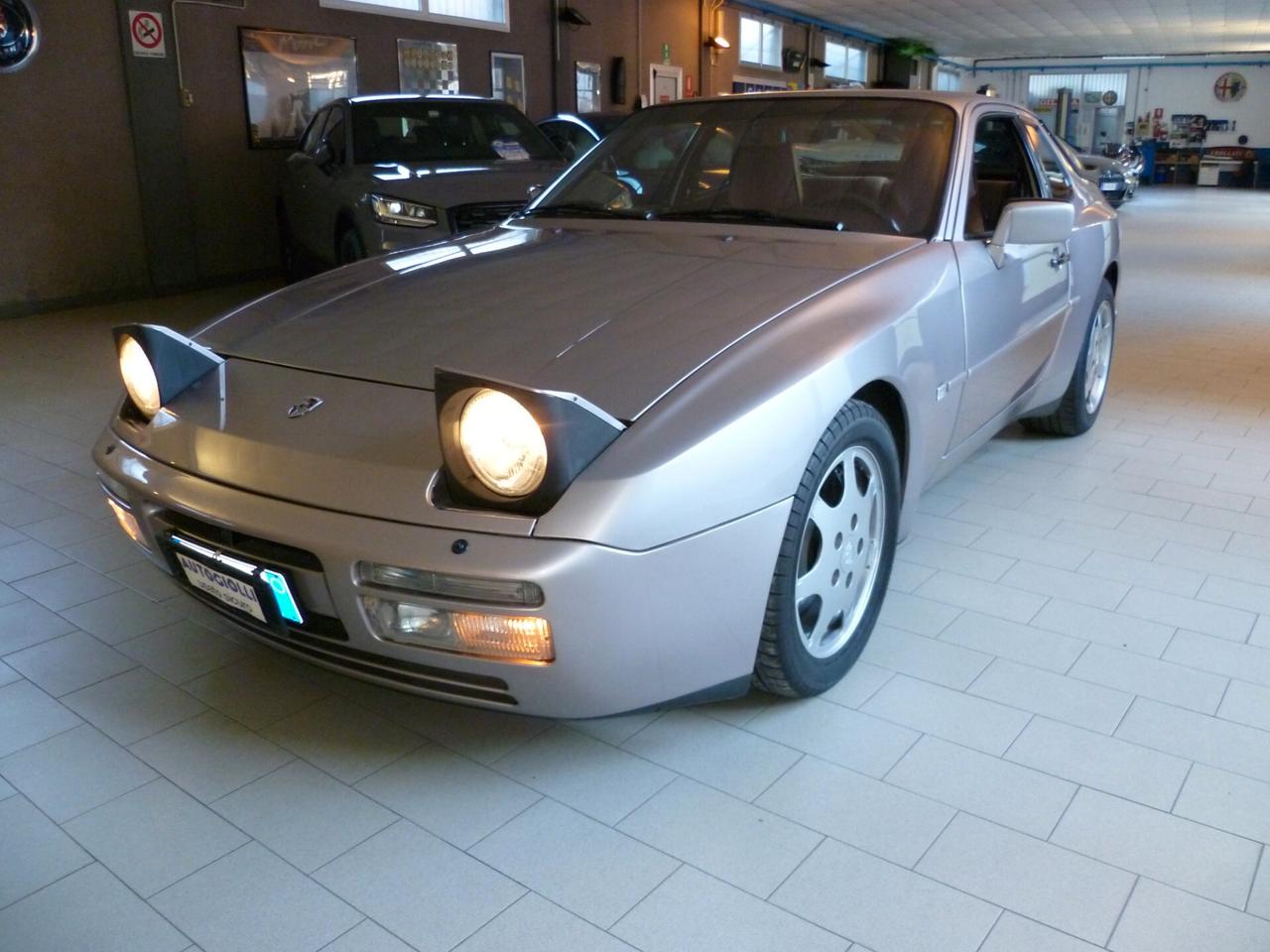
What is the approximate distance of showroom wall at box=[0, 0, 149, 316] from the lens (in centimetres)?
720

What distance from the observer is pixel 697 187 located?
9.48ft

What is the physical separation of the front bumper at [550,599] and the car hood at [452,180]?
4.26 meters

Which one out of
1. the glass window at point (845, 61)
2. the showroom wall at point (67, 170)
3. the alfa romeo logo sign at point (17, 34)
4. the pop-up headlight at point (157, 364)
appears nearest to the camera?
the pop-up headlight at point (157, 364)

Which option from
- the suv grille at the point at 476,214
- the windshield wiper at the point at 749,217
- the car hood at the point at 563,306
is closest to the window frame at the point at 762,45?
the suv grille at the point at 476,214

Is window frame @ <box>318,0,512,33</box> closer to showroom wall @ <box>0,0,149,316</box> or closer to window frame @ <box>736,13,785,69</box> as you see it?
showroom wall @ <box>0,0,149,316</box>

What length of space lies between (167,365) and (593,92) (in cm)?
1102

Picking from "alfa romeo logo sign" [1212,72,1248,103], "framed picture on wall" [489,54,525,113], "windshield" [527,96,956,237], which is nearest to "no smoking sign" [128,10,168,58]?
"framed picture on wall" [489,54,525,113]

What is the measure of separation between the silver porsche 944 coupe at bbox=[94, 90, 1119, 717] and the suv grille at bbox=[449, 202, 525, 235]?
2.98 meters

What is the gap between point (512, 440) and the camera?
164 centimetres

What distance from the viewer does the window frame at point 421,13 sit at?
9.14 metres

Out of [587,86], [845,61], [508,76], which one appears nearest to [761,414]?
[508,76]

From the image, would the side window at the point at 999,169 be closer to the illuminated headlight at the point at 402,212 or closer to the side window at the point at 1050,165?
the side window at the point at 1050,165

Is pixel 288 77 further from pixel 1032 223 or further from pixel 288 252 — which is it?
pixel 1032 223

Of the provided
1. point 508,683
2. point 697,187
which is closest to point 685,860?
point 508,683
